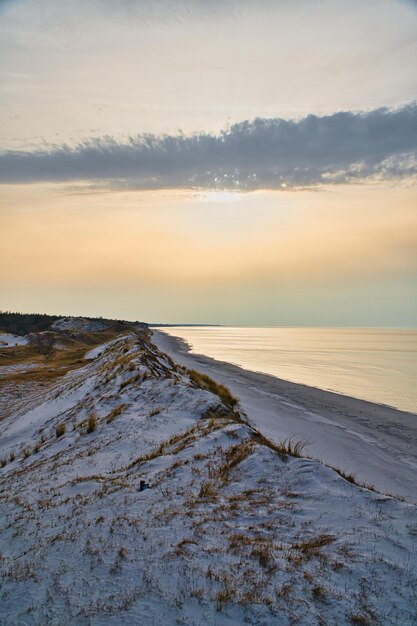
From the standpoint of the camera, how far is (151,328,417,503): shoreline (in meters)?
14.5

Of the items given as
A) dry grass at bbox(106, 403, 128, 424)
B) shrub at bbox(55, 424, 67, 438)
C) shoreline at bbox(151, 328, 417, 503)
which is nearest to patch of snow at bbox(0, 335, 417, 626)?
dry grass at bbox(106, 403, 128, 424)

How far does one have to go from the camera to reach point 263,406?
23.7 m

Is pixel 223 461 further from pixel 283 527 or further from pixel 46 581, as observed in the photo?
pixel 46 581

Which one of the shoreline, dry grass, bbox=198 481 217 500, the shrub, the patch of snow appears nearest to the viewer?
the patch of snow

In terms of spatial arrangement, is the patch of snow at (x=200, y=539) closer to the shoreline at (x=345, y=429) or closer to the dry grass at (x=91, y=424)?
the dry grass at (x=91, y=424)

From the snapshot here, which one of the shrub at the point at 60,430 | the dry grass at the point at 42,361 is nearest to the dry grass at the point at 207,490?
the shrub at the point at 60,430

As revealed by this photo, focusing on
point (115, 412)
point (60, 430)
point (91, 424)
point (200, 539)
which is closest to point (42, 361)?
point (60, 430)

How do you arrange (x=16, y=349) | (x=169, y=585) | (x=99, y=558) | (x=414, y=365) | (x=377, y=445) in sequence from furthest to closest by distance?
(x=16, y=349), (x=414, y=365), (x=377, y=445), (x=99, y=558), (x=169, y=585)

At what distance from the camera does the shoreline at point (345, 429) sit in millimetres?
14523

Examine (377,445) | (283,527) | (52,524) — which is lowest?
(377,445)

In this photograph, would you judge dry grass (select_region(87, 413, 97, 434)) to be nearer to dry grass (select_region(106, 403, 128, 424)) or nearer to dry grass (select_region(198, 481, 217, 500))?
dry grass (select_region(106, 403, 128, 424))

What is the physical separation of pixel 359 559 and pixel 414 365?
5214 cm

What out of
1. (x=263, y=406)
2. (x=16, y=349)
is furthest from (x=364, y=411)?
(x=16, y=349)

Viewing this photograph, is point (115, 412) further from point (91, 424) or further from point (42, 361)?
point (42, 361)
